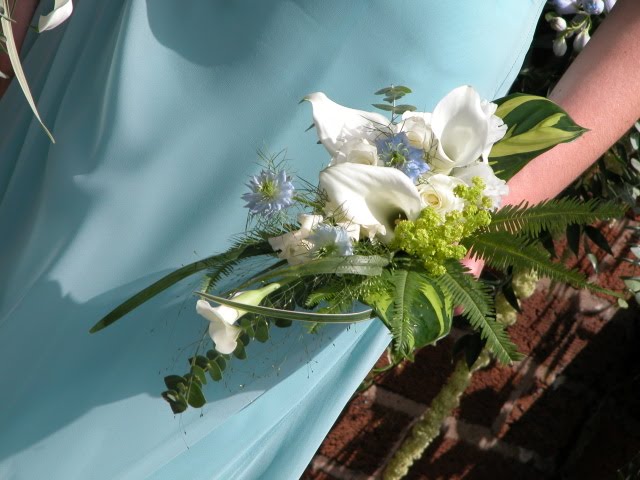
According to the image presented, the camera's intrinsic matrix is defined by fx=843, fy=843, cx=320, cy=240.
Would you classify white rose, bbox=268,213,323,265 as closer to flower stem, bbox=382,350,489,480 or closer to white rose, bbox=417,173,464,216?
white rose, bbox=417,173,464,216

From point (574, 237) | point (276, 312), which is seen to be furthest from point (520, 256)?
point (574, 237)

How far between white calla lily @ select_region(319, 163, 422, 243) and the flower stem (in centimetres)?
114

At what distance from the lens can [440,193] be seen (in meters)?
0.73

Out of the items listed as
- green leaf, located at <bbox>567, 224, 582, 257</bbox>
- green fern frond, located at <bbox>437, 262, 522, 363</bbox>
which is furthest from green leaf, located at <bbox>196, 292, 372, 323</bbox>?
green leaf, located at <bbox>567, 224, 582, 257</bbox>

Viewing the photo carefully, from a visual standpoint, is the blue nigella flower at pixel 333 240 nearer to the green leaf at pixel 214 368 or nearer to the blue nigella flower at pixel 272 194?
the blue nigella flower at pixel 272 194

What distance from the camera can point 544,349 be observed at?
1902 millimetres

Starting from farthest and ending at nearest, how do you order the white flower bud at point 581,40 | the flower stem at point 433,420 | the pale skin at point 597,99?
the flower stem at point 433,420 < the white flower bud at point 581,40 < the pale skin at point 597,99

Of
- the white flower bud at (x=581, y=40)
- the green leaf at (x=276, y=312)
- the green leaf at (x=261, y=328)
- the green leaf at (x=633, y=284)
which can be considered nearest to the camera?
the green leaf at (x=276, y=312)

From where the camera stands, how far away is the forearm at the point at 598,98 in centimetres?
106

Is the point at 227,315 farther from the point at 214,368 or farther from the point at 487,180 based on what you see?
the point at 487,180

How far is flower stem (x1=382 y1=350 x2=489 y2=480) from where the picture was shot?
1.82 m

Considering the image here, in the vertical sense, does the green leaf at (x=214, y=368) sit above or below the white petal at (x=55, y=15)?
below

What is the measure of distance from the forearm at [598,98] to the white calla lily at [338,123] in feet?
1.08

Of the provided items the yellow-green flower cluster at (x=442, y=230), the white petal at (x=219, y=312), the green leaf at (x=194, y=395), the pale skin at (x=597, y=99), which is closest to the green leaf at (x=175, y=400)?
the green leaf at (x=194, y=395)
